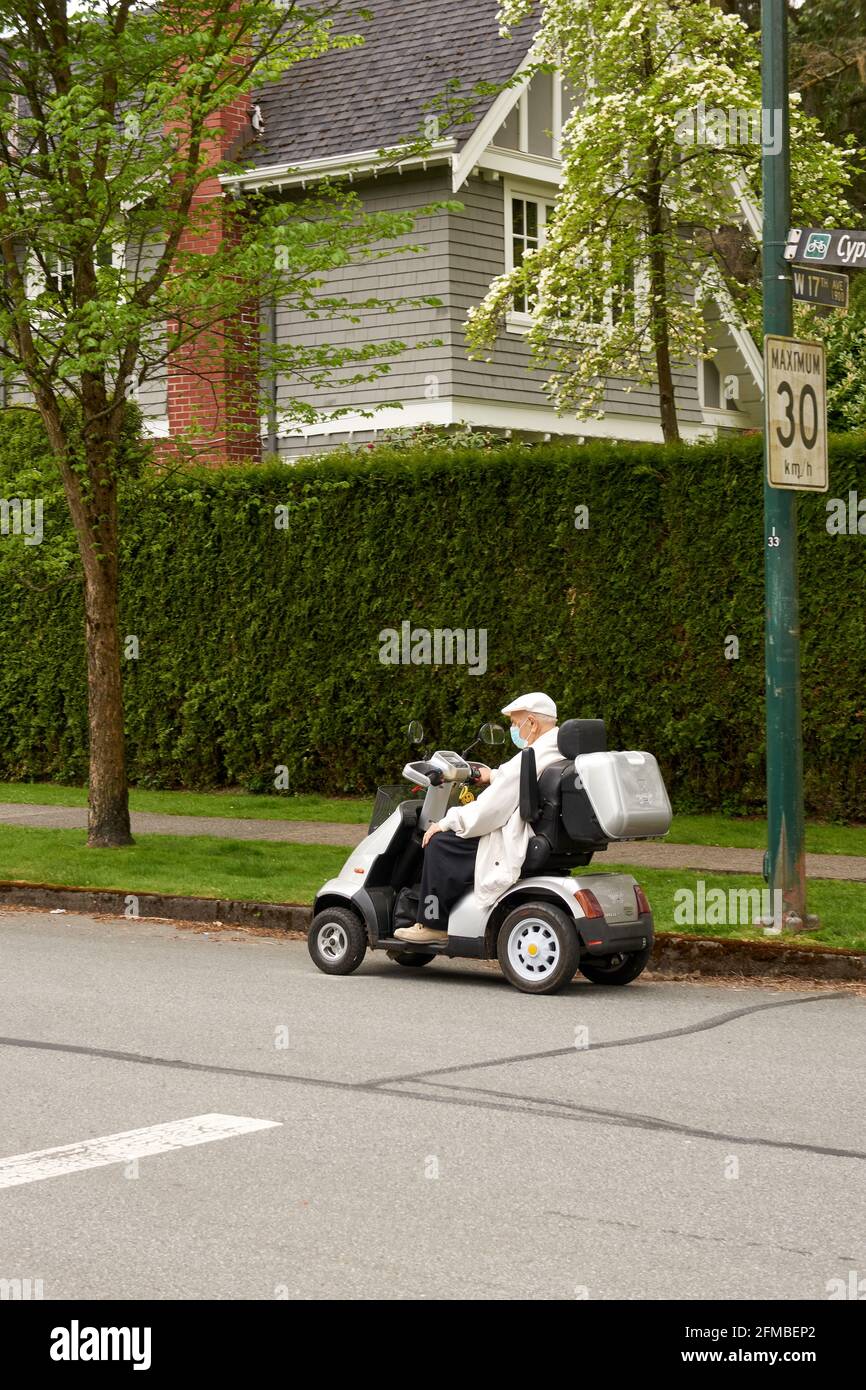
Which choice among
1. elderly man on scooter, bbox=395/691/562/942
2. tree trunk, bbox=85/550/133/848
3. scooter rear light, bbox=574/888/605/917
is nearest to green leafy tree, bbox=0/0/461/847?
tree trunk, bbox=85/550/133/848

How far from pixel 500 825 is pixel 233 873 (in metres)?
4.57

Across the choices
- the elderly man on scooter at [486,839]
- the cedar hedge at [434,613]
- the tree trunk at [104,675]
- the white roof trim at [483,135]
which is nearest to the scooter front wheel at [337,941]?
the elderly man on scooter at [486,839]

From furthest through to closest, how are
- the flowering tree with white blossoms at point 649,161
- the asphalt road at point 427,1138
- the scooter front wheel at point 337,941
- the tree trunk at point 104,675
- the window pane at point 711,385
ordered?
the window pane at point 711,385 → the flowering tree with white blossoms at point 649,161 → the tree trunk at point 104,675 → the scooter front wheel at point 337,941 → the asphalt road at point 427,1138

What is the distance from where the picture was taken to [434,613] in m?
18.3

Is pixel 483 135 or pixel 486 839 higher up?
pixel 483 135

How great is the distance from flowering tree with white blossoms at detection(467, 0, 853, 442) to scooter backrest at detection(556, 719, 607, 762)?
33.4 feet

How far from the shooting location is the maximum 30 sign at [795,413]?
1066 centimetres

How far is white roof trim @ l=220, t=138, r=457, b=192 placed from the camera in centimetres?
2292

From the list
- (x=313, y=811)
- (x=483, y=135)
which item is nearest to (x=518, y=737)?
(x=313, y=811)

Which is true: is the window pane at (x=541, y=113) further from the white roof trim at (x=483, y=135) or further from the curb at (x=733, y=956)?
the curb at (x=733, y=956)

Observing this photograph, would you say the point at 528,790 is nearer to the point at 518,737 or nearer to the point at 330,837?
the point at 518,737

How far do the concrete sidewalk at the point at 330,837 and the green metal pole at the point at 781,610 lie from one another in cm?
206

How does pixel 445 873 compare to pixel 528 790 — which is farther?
pixel 445 873

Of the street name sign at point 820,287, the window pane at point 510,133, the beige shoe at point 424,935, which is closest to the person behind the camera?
the beige shoe at point 424,935
